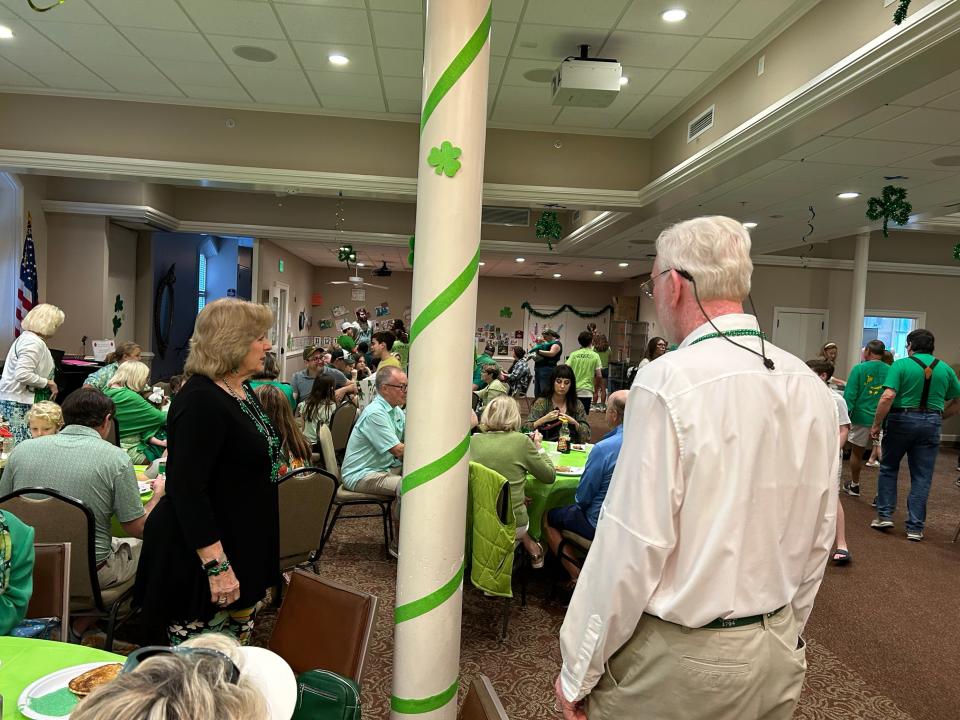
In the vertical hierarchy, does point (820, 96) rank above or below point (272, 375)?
above

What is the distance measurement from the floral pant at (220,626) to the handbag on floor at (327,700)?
839mm

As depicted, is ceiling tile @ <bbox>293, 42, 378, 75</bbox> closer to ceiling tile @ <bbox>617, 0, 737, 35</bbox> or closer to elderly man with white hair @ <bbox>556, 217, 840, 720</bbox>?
ceiling tile @ <bbox>617, 0, 737, 35</bbox>

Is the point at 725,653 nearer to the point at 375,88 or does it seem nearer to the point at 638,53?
the point at 638,53

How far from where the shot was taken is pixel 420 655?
1977 millimetres

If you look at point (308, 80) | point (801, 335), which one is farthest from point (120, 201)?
point (801, 335)

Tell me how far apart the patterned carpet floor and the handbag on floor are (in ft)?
4.03

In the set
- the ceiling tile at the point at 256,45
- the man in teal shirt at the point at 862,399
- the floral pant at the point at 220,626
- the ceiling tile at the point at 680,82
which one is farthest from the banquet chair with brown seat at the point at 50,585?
the man in teal shirt at the point at 862,399

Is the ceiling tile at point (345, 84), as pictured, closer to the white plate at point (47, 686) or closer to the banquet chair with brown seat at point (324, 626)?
the banquet chair with brown seat at point (324, 626)

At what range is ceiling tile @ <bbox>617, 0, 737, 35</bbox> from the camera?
12.6 feet

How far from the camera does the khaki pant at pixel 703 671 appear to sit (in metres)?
1.23

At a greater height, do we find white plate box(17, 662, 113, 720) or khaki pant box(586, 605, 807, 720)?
khaki pant box(586, 605, 807, 720)

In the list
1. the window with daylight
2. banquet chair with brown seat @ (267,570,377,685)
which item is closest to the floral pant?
banquet chair with brown seat @ (267,570,377,685)

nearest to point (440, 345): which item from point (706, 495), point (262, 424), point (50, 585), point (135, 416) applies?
point (262, 424)

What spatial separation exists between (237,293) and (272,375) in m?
7.46
